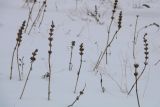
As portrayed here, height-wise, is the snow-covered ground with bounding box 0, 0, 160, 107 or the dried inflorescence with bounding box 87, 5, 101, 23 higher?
the dried inflorescence with bounding box 87, 5, 101, 23

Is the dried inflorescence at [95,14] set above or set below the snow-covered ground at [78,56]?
above

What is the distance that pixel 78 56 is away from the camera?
364cm

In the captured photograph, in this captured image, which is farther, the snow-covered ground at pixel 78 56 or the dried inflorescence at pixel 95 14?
the dried inflorescence at pixel 95 14

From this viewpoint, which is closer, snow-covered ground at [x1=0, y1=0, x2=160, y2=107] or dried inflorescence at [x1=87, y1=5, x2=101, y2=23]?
snow-covered ground at [x1=0, y1=0, x2=160, y2=107]

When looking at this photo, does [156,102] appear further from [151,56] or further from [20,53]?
[20,53]

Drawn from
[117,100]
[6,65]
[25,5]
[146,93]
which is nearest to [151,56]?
[146,93]

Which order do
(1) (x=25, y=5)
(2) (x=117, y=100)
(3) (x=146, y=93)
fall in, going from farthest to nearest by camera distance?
(1) (x=25, y=5) < (3) (x=146, y=93) < (2) (x=117, y=100)

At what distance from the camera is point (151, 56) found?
3828 mm

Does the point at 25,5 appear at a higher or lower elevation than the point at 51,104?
higher

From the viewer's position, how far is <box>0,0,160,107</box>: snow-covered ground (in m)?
2.73

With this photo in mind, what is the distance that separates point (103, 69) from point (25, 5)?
6.26 feet

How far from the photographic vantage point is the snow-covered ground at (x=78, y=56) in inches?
107

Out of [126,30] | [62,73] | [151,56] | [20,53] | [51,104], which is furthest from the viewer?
[126,30]

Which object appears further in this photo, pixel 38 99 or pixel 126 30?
pixel 126 30
